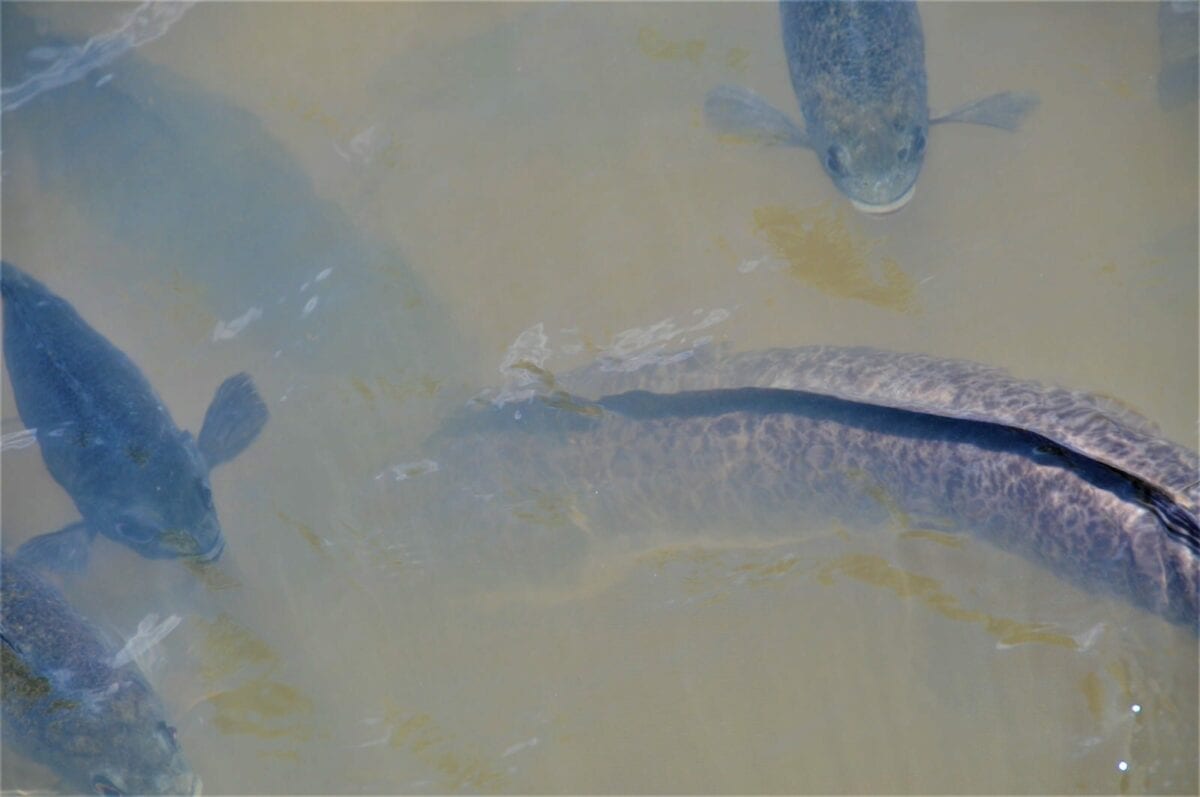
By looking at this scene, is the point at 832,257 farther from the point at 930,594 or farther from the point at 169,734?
the point at 169,734

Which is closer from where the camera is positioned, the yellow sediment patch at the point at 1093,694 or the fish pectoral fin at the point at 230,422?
the yellow sediment patch at the point at 1093,694

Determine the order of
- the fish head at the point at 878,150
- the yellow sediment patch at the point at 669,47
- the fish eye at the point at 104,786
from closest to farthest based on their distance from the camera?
the fish eye at the point at 104,786
the fish head at the point at 878,150
the yellow sediment patch at the point at 669,47

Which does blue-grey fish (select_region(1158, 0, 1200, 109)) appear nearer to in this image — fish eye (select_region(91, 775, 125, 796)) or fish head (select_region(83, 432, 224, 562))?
fish head (select_region(83, 432, 224, 562))

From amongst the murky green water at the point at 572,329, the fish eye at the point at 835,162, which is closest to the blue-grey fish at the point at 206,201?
the murky green water at the point at 572,329

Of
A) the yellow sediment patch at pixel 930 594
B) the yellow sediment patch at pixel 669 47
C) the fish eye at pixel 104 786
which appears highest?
the yellow sediment patch at pixel 669 47

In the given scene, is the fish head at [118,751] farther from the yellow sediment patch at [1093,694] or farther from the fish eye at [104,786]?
the yellow sediment patch at [1093,694]

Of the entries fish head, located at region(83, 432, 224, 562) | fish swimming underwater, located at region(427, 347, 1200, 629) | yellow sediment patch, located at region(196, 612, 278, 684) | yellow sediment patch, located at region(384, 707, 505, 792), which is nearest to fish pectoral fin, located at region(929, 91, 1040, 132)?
fish swimming underwater, located at region(427, 347, 1200, 629)

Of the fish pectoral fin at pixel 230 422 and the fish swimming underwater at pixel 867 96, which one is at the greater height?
the fish swimming underwater at pixel 867 96

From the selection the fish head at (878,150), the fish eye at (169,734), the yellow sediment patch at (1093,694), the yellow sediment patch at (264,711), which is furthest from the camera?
the fish head at (878,150)
